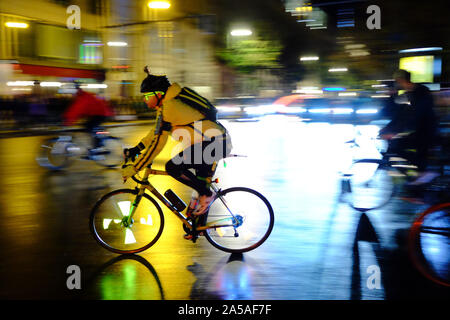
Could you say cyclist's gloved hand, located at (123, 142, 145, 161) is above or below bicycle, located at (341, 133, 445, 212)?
above

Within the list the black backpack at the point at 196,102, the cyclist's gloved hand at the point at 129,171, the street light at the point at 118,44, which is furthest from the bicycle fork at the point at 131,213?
the street light at the point at 118,44

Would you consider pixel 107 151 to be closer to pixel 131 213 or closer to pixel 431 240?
pixel 131 213

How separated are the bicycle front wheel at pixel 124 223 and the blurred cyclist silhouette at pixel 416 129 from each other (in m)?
3.45

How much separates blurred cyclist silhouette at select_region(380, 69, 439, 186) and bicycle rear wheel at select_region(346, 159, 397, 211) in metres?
0.31

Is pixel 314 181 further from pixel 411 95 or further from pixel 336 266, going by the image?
pixel 336 266

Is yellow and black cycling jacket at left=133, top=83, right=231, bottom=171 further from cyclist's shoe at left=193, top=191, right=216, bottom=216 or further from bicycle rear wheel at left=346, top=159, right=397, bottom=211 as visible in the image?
bicycle rear wheel at left=346, top=159, right=397, bottom=211

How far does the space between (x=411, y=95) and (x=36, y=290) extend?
16.9ft

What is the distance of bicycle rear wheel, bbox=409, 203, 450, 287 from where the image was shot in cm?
406

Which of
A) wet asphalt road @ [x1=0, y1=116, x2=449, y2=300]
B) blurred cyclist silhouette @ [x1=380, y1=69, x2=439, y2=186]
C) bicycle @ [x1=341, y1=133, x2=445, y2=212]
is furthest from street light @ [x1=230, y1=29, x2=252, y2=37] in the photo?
blurred cyclist silhouette @ [x1=380, y1=69, x2=439, y2=186]

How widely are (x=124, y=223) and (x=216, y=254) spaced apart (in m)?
1.06

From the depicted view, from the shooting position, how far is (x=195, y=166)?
15.3ft

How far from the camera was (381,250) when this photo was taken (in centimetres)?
493

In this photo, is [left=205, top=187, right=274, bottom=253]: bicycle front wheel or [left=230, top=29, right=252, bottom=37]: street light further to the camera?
[left=230, top=29, right=252, bottom=37]: street light

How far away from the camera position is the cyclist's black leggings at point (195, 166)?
4.58 meters
